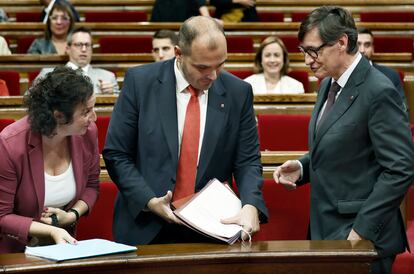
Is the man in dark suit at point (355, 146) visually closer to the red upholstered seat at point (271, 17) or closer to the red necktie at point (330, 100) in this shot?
the red necktie at point (330, 100)

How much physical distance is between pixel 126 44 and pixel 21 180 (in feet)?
8.98

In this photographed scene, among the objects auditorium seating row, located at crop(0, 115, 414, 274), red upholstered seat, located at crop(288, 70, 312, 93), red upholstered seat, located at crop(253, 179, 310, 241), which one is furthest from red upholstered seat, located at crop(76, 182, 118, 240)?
red upholstered seat, located at crop(288, 70, 312, 93)

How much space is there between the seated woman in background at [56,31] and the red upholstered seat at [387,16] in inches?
76.3

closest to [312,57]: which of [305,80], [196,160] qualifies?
[196,160]

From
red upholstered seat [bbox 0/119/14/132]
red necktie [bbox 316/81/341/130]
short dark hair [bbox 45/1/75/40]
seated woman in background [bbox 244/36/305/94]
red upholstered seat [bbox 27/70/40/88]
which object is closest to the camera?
red necktie [bbox 316/81/341/130]

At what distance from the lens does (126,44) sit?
14.2 feet

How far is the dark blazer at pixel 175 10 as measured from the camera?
15.0 feet

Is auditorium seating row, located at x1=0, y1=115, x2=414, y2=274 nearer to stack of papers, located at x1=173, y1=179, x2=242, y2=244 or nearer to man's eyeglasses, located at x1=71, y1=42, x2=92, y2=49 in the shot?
stack of papers, located at x1=173, y1=179, x2=242, y2=244

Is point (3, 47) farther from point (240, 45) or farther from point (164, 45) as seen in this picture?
point (240, 45)

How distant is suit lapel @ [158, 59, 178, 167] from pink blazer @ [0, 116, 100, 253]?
23cm

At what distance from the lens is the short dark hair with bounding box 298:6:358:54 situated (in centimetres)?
153

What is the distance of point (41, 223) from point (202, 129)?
0.38 m

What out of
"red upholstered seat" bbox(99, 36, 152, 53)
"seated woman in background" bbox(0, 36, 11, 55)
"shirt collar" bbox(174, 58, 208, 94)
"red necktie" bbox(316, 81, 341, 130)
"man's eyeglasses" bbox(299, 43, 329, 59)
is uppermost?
"man's eyeglasses" bbox(299, 43, 329, 59)

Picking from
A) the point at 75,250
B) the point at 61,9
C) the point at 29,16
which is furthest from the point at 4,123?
the point at 29,16
